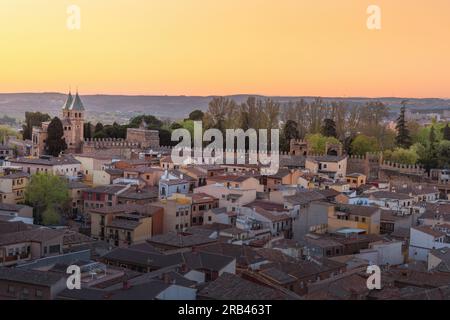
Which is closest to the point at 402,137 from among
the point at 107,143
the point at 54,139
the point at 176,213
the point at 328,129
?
the point at 328,129

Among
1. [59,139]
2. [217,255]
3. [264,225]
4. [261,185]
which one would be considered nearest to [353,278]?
[217,255]

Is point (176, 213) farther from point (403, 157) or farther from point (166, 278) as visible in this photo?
point (403, 157)

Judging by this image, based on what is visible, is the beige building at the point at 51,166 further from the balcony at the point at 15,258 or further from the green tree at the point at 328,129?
the green tree at the point at 328,129

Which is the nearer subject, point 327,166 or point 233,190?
point 233,190

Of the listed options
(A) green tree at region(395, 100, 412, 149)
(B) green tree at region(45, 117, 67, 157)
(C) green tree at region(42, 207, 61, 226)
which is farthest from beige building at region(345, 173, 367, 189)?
(B) green tree at region(45, 117, 67, 157)
